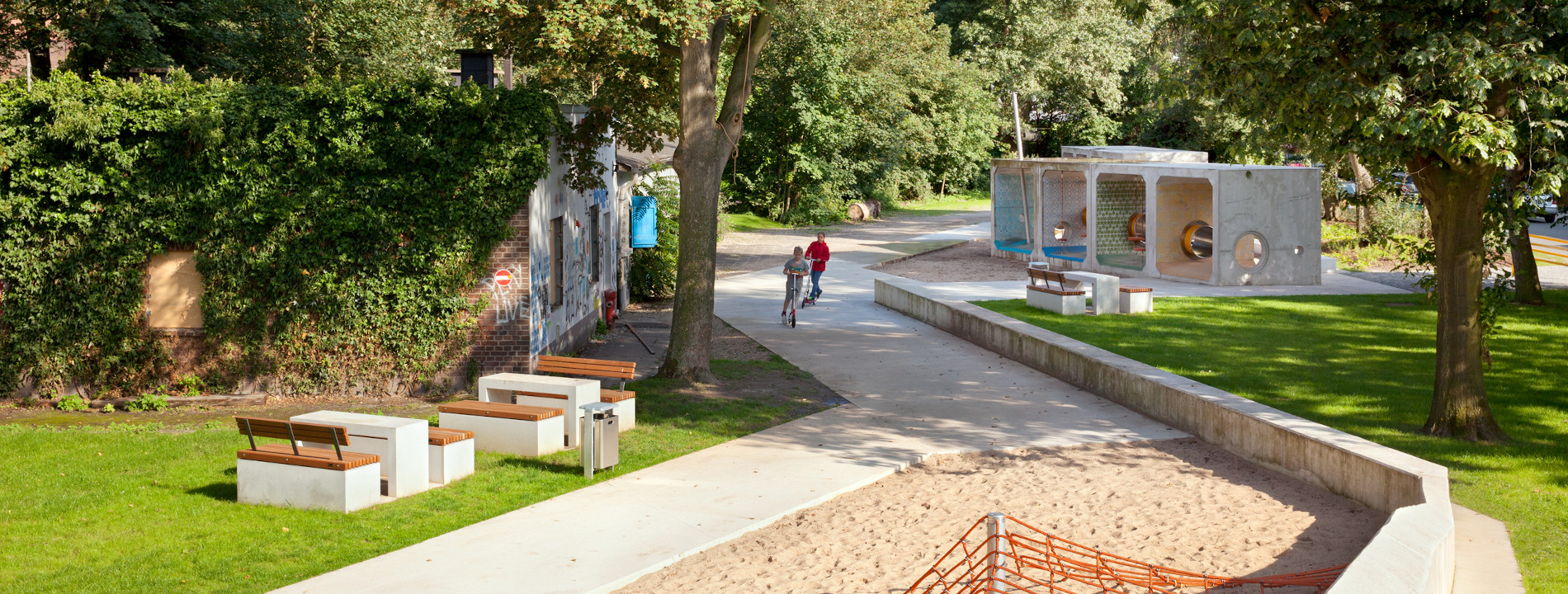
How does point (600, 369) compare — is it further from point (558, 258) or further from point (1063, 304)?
point (1063, 304)

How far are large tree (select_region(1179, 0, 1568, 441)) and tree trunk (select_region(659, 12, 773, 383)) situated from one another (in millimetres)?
5075

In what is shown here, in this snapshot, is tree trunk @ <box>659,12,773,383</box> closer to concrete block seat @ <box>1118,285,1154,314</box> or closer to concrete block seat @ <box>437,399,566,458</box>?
concrete block seat @ <box>437,399,566,458</box>

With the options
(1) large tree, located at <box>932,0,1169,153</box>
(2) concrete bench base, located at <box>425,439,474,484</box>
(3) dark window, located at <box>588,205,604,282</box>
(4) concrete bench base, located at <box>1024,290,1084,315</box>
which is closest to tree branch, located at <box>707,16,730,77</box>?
(3) dark window, located at <box>588,205,604,282</box>

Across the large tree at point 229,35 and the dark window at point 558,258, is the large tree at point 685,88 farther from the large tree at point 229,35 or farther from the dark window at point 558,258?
the large tree at point 229,35

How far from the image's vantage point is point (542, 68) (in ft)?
47.0

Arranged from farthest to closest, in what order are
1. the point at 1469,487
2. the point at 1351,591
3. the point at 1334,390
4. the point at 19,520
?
the point at 1334,390 < the point at 1469,487 < the point at 19,520 < the point at 1351,591

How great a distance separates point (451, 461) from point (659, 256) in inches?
503

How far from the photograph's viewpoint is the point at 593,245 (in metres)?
17.1

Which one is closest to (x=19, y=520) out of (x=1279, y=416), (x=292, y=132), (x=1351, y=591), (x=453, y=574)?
(x=453, y=574)

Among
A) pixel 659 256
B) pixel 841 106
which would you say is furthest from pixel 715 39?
pixel 841 106

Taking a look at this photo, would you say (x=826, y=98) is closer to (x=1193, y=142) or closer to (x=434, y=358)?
(x=1193, y=142)

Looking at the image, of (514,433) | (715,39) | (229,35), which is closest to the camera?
(514,433)

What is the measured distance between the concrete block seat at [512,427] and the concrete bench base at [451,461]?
743 mm

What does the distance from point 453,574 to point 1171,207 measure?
69.4 ft
